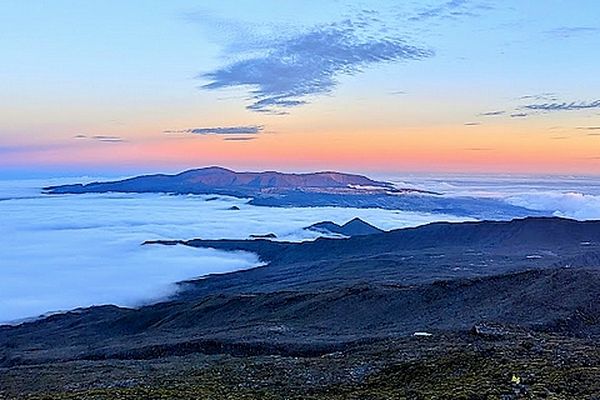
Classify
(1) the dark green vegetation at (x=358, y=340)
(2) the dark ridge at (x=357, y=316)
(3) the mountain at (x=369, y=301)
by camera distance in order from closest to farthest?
(1) the dark green vegetation at (x=358, y=340), (2) the dark ridge at (x=357, y=316), (3) the mountain at (x=369, y=301)

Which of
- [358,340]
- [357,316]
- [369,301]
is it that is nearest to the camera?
[358,340]

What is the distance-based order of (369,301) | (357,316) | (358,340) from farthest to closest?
(369,301), (357,316), (358,340)

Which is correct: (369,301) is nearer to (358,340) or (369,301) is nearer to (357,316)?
(357,316)

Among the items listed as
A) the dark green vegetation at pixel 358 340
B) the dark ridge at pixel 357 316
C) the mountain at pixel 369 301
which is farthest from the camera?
the mountain at pixel 369 301

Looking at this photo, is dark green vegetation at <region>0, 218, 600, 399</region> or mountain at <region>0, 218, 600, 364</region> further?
mountain at <region>0, 218, 600, 364</region>

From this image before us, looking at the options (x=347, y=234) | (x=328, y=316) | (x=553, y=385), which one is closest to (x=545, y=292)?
(x=328, y=316)

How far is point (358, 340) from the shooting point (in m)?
34.5

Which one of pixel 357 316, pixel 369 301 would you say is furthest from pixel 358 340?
pixel 369 301

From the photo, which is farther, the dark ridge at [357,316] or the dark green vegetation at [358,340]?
the dark ridge at [357,316]

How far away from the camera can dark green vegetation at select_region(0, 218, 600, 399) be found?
19.7 meters

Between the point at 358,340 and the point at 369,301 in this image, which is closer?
the point at 358,340

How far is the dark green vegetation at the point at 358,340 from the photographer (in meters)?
19.7

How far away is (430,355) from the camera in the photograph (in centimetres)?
2502

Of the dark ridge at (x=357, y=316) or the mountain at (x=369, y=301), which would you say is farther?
the mountain at (x=369, y=301)
